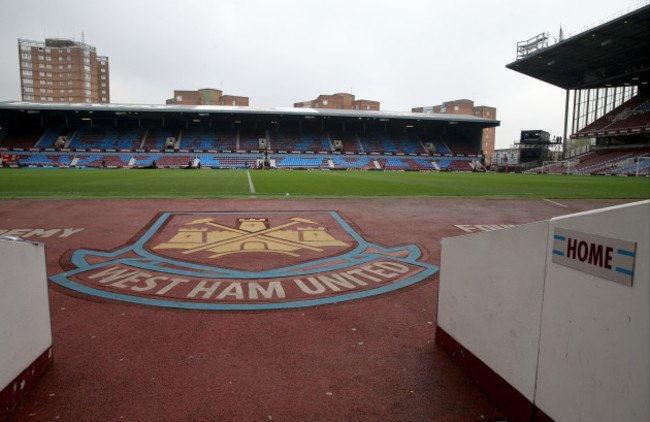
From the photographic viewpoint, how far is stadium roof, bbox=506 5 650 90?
3919 centimetres

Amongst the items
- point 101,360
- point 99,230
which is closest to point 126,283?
point 101,360

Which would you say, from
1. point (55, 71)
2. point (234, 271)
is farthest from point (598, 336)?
point (55, 71)

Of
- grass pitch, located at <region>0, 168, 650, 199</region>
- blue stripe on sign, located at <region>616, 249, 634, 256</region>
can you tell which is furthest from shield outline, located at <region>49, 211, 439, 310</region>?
grass pitch, located at <region>0, 168, 650, 199</region>

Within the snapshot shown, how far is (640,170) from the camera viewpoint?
43.3 meters

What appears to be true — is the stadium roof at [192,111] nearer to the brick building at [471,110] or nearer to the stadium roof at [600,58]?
the stadium roof at [600,58]

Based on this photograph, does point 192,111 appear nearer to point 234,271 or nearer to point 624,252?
point 234,271

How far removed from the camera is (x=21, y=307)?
8.49 feet

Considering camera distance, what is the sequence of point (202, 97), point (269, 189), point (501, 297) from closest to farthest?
point (501, 297), point (269, 189), point (202, 97)

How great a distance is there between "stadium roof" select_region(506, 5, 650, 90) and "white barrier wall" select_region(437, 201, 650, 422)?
156ft

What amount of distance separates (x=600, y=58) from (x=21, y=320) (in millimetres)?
62715

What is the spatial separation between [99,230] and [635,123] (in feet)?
207

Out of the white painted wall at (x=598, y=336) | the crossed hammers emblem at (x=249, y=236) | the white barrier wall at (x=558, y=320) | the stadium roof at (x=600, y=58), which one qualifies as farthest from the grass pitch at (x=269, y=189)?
the stadium roof at (x=600, y=58)

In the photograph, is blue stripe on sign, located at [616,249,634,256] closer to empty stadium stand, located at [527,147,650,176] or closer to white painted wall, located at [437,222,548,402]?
white painted wall, located at [437,222,548,402]

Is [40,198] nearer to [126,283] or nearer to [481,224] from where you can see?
[126,283]
